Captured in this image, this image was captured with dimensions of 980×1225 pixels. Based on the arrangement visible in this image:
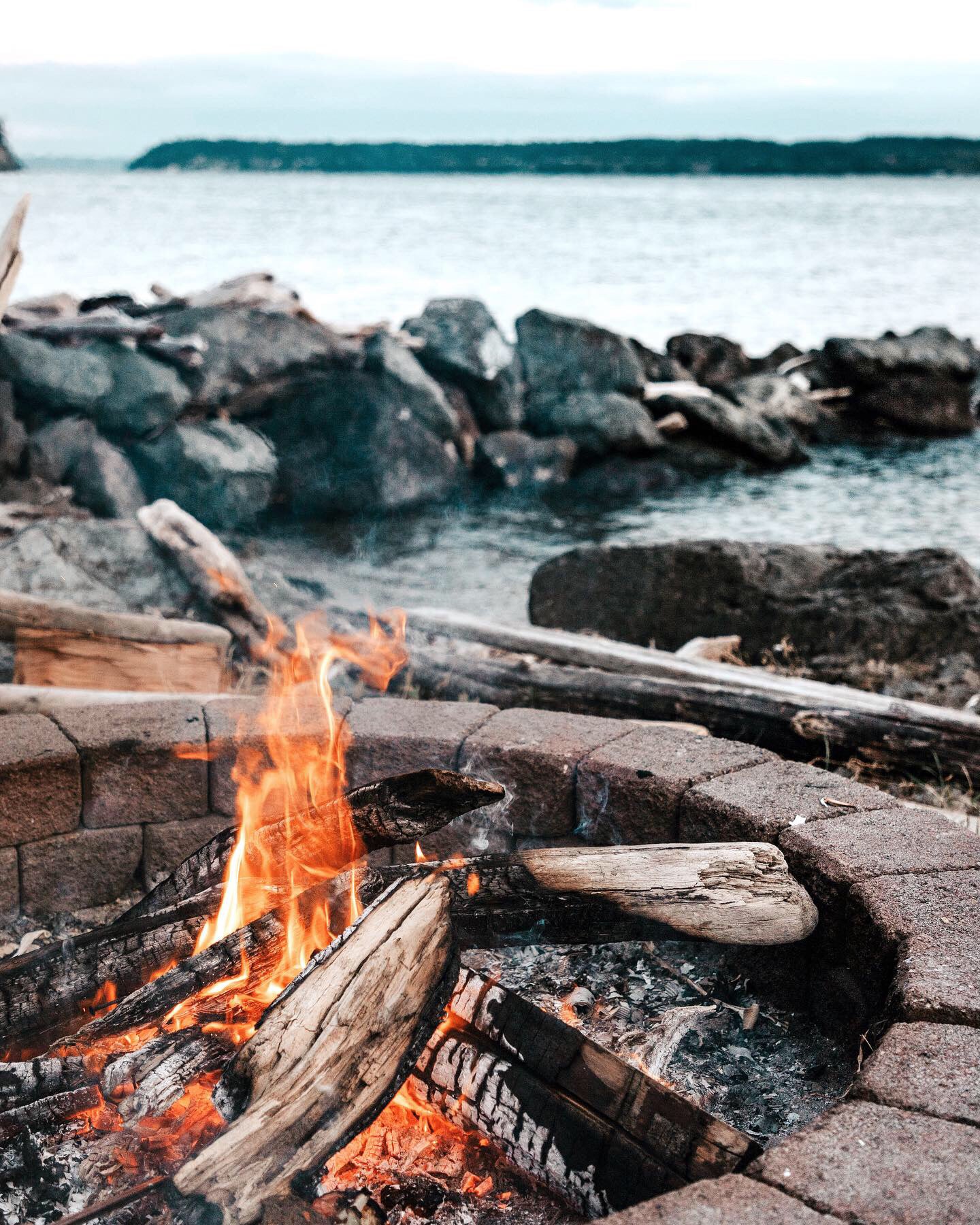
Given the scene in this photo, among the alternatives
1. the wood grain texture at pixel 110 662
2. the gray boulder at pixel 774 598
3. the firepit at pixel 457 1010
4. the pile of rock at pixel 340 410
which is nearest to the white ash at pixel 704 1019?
the firepit at pixel 457 1010

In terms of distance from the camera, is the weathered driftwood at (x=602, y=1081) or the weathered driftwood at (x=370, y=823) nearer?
the weathered driftwood at (x=602, y=1081)

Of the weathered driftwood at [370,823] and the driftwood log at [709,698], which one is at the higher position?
the weathered driftwood at [370,823]

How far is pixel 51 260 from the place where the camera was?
1184 inches

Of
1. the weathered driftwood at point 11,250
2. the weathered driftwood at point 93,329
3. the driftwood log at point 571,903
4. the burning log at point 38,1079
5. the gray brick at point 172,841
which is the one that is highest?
the weathered driftwood at point 11,250

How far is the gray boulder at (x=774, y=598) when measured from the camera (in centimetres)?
621

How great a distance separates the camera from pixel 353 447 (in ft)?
39.6

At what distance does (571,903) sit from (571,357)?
13.3 m

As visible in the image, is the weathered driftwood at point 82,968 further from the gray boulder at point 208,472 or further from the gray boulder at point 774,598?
the gray boulder at point 208,472

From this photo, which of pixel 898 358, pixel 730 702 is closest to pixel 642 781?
pixel 730 702

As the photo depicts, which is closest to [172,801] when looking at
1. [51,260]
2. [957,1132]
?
[957,1132]

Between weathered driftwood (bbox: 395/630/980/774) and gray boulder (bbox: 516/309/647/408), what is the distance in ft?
32.6

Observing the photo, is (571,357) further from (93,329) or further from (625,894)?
(625,894)

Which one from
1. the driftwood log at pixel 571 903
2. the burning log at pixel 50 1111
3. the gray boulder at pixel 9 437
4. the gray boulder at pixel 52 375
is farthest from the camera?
the gray boulder at pixel 52 375

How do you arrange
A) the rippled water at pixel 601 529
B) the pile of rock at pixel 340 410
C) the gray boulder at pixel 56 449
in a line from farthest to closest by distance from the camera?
1. the pile of rock at pixel 340 410
2. the gray boulder at pixel 56 449
3. the rippled water at pixel 601 529
